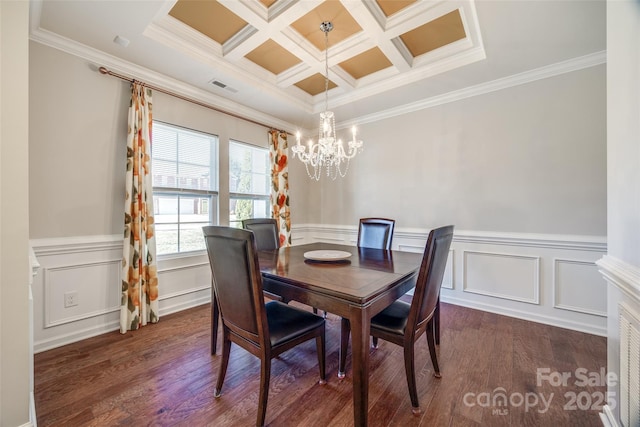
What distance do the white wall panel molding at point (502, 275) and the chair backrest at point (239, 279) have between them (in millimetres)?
2631

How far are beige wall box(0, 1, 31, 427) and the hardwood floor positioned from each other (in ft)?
1.45

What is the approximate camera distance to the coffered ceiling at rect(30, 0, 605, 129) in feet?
6.30

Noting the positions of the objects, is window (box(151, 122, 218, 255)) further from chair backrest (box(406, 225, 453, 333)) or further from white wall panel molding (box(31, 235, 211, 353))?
chair backrest (box(406, 225, 453, 333))

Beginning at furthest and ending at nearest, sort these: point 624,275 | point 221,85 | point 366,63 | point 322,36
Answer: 1. point 221,85
2. point 366,63
3. point 322,36
4. point 624,275

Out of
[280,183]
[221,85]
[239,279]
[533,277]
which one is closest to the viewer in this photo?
[239,279]

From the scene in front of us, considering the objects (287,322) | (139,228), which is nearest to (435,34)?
(287,322)

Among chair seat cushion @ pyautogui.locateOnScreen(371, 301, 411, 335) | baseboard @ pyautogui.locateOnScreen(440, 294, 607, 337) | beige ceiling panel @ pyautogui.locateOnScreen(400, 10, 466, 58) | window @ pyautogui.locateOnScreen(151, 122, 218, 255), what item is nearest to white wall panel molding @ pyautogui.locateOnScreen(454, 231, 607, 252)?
baseboard @ pyautogui.locateOnScreen(440, 294, 607, 337)

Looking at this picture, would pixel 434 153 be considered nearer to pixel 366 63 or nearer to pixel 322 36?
pixel 366 63

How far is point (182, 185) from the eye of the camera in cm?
296

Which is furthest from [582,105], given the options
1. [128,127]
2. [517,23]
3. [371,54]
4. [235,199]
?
[128,127]

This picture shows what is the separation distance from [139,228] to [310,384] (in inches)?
80.5

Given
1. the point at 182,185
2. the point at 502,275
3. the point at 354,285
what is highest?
the point at 182,185

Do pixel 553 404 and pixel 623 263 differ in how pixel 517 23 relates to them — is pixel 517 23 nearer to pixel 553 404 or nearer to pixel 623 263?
pixel 623 263

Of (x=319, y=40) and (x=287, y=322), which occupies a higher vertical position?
(x=319, y=40)
